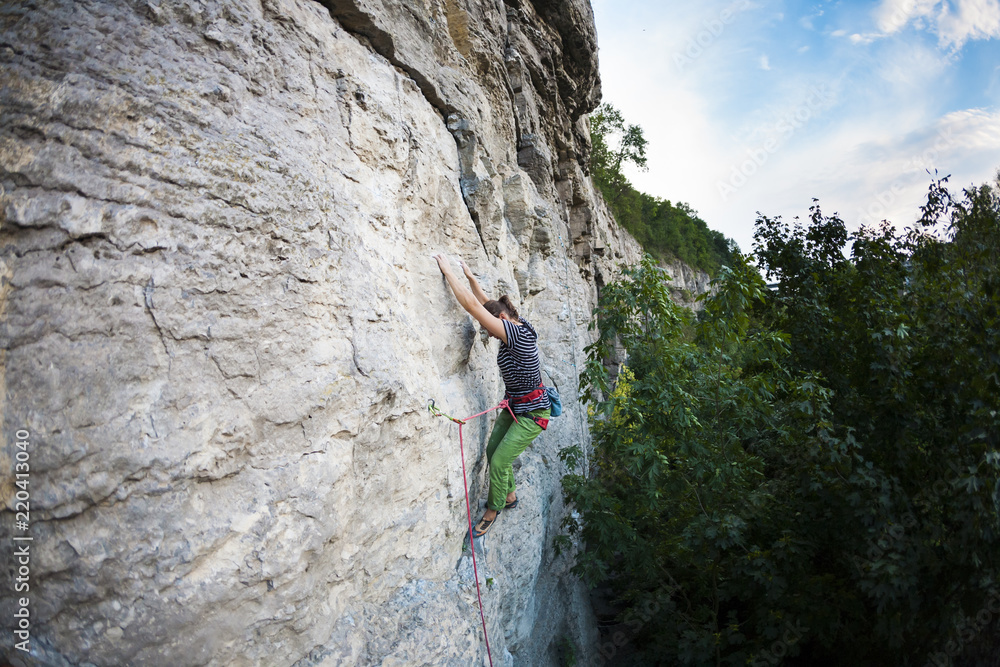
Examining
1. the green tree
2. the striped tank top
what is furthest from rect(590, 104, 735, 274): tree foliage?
the striped tank top

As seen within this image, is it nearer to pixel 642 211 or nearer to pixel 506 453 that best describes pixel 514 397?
pixel 506 453

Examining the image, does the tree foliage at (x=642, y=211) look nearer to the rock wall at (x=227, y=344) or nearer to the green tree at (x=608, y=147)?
the green tree at (x=608, y=147)

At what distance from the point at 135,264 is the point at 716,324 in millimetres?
4612

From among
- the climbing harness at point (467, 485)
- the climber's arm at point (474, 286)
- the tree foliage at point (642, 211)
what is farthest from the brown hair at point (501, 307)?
the tree foliage at point (642, 211)

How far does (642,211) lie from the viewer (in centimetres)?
3156

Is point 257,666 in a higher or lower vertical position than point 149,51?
lower

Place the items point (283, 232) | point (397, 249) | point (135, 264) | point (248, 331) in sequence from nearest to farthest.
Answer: point (135, 264), point (248, 331), point (283, 232), point (397, 249)

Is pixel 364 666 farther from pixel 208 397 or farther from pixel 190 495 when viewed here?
pixel 208 397

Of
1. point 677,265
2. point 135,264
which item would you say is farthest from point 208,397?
point 677,265

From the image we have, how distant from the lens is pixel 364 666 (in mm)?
2336

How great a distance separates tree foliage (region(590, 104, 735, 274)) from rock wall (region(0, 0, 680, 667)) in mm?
13871

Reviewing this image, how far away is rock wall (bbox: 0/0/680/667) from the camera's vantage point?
1700 mm

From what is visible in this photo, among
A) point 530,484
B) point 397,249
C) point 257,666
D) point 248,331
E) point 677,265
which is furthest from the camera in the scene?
point 677,265

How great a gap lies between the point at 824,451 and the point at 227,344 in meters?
4.84
